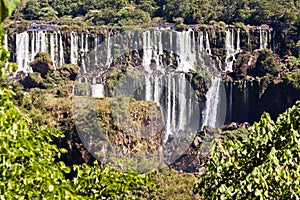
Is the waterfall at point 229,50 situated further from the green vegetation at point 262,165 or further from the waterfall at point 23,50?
the green vegetation at point 262,165

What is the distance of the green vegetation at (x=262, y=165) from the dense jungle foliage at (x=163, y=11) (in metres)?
22.4

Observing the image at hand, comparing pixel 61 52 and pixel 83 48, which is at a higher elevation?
pixel 83 48

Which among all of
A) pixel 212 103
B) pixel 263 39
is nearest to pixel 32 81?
pixel 212 103

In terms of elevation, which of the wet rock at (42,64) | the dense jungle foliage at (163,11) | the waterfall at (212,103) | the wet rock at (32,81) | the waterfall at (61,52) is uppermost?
the dense jungle foliage at (163,11)

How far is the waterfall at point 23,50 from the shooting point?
24.7 meters

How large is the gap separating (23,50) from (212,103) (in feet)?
24.5

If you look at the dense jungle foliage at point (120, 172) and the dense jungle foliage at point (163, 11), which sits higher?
the dense jungle foliage at point (163, 11)

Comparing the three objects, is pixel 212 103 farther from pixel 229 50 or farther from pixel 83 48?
pixel 83 48

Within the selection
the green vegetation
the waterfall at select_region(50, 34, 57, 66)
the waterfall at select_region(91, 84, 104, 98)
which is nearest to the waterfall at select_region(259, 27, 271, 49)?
the waterfall at select_region(91, 84, 104, 98)

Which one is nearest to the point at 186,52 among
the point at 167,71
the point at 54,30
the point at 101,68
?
the point at 167,71

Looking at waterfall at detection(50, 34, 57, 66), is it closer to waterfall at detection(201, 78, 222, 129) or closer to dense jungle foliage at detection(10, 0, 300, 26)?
dense jungle foliage at detection(10, 0, 300, 26)

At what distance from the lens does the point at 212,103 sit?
79.5 ft

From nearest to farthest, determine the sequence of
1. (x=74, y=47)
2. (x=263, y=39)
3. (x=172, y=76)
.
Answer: (x=172, y=76), (x=74, y=47), (x=263, y=39)

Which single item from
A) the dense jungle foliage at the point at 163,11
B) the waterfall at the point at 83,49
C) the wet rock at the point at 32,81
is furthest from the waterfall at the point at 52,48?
the dense jungle foliage at the point at 163,11
